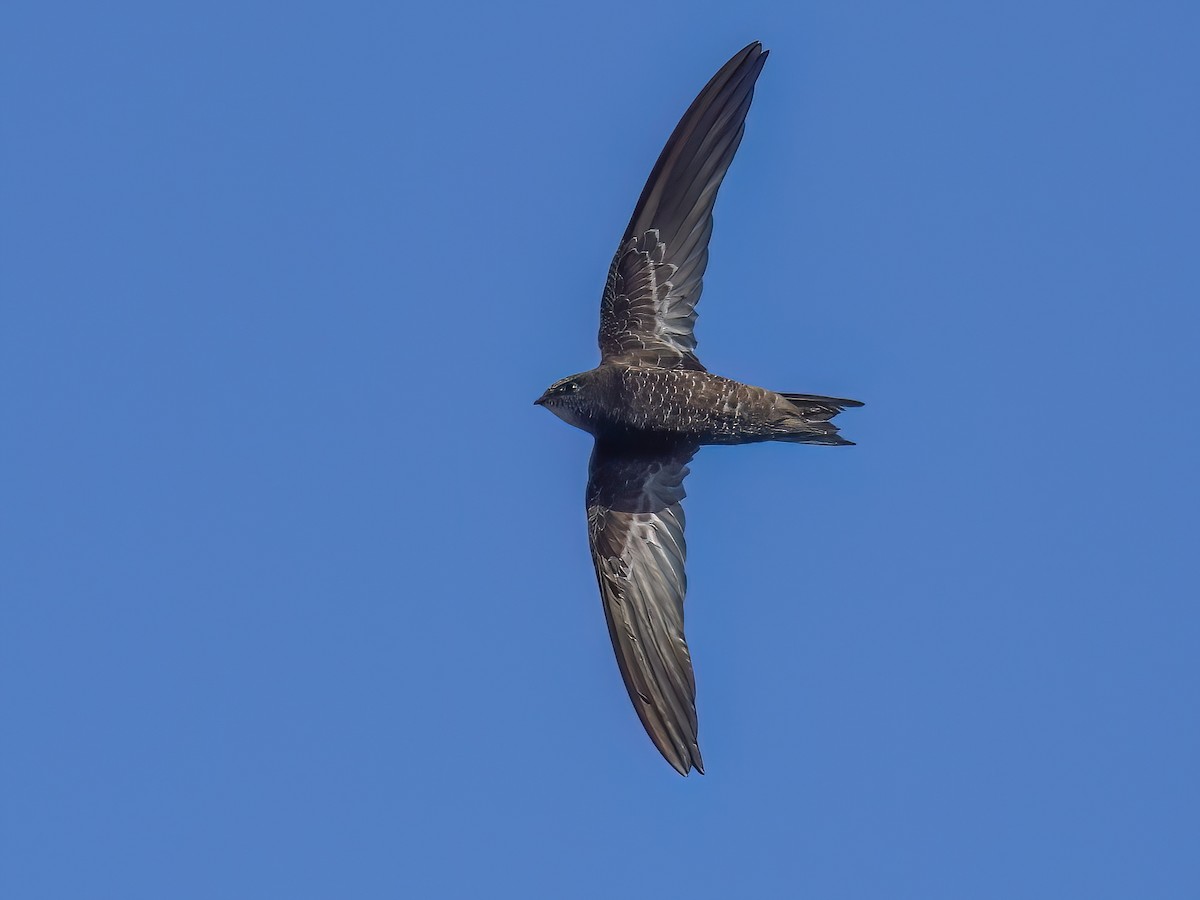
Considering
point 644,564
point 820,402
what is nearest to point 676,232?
point 820,402

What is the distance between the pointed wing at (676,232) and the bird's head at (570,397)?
1.77ft

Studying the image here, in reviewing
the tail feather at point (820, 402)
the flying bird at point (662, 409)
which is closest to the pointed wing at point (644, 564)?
the flying bird at point (662, 409)

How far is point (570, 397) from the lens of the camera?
1736 centimetres

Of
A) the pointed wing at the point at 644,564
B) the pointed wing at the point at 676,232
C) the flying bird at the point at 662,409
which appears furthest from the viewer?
the pointed wing at the point at 676,232

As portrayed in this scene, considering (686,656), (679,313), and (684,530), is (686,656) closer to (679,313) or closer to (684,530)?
(684,530)

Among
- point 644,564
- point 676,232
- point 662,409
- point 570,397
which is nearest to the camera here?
point 662,409

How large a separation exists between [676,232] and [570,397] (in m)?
2.12

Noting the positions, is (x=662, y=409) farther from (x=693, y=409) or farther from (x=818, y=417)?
(x=818, y=417)

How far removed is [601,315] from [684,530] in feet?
8.20

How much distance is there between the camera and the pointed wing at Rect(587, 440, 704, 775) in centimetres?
1636

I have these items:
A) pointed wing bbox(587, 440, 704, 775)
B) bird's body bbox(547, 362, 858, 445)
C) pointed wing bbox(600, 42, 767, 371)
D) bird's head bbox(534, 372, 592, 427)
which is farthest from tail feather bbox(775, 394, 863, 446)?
bird's head bbox(534, 372, 592, 427)

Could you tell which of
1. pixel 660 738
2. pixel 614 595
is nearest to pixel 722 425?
pixel 614 595

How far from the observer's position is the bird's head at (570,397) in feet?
56.7

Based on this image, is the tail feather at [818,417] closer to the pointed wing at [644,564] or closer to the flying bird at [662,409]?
the flying bird at [662,409]
